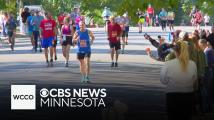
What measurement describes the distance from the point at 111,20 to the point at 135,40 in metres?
13.6

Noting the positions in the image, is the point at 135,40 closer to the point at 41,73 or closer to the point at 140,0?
the point at 41,73

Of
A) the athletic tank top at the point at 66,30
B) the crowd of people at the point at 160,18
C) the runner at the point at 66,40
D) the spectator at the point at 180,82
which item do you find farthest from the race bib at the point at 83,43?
the spectator at the point at 180,82

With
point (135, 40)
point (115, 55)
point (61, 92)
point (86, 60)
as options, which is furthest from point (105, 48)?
point (61, 92)

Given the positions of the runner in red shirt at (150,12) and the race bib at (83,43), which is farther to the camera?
the race bib at (83,43)

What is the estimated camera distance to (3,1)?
2200 centimetres

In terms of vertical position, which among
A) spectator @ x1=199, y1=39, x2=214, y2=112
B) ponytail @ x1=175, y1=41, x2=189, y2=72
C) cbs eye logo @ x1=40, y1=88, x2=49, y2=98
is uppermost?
ponytail @ x1=175, y1=41, x2=189, y2=72

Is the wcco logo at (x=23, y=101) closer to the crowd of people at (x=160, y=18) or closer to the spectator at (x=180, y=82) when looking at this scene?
the crowd of people at (x=160, y=18)

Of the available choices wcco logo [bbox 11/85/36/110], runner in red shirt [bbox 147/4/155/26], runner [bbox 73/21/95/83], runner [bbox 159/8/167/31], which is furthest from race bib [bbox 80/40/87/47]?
runner [bbox 159/8/167/31]

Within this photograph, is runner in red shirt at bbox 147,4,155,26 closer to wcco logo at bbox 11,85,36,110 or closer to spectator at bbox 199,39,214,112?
spectator at bbox 199,39,214,112

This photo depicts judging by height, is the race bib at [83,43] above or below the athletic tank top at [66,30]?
below

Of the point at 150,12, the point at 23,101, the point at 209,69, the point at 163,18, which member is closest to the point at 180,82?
the point at 209,69

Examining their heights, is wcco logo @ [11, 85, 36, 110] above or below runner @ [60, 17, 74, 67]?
below

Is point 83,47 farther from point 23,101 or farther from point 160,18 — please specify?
point 160,18

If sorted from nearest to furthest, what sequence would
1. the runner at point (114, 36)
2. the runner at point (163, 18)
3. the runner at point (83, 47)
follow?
the runner at point (83, 47)
the runner at point (114, 36)
the runner at point (163, 18)
